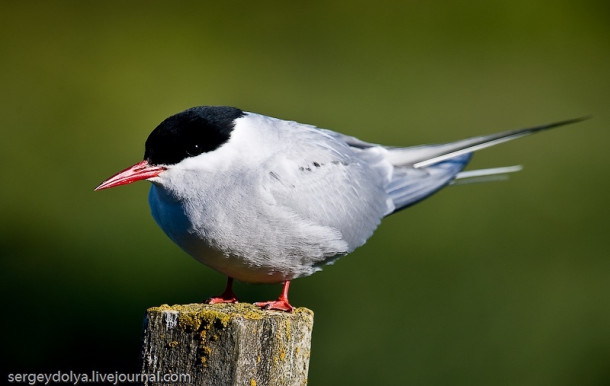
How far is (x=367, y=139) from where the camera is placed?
755cm

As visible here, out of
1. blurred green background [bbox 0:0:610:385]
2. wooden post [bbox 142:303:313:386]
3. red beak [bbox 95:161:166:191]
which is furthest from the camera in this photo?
blurred green background [bbox 0:0:610:385]

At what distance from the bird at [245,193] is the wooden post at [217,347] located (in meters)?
0.48

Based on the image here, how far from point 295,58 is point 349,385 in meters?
4.54

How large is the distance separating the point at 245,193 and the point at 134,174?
0.37 m

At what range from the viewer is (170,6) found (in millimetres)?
9172

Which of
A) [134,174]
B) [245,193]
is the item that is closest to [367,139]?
[245,193]

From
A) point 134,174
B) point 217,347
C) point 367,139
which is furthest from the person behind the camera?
point 367,139

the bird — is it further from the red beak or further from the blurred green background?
the blurred green background

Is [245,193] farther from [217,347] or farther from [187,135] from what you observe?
[217,347]

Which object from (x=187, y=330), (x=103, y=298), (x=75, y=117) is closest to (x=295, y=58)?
(x=75, y=117)

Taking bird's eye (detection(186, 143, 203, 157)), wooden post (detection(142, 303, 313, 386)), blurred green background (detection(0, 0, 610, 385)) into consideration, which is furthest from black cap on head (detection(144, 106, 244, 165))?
blurred green background (detection(0, 0, 610, 385))

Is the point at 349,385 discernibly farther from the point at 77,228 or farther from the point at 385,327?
the point at 77,228

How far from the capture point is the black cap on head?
9.46 feet

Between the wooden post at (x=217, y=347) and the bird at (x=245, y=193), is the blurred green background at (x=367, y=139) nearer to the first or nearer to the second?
the bird at (x=245, y=193)
